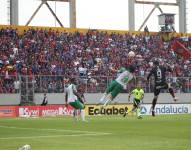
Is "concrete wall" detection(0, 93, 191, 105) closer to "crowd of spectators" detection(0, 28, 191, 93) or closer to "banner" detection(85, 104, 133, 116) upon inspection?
"crowd of spectators" detection(0, 28, 191, 93)

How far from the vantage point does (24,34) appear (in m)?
49.1

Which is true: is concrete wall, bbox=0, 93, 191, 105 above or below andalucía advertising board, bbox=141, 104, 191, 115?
above

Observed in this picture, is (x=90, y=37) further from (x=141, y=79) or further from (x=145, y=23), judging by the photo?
(x=145, y=23)

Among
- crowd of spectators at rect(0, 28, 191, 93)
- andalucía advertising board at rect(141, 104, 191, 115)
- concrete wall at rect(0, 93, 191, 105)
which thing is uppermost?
crowd of spectators at rect(0, 28, 191, 93)

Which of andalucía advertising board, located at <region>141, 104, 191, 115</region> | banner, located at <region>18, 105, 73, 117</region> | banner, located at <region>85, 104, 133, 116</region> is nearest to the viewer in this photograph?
banner, located at <region>18, 105, 73, 117</region>

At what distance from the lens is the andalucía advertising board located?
46966 millimetres

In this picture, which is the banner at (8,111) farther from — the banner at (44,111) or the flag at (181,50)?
the flag at (181,50)

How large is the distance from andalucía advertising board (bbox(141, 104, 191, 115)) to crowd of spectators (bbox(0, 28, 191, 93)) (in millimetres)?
1741

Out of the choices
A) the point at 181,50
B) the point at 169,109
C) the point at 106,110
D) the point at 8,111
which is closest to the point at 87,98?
the point at 106,110

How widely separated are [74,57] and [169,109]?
9.41m

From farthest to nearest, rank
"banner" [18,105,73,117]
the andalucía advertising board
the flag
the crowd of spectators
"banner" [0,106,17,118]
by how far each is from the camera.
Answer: the andalucía advertising board → the flag → the crowd of spectators → "banner" [18,105,73,117] → "banner" [0,106,17,118]

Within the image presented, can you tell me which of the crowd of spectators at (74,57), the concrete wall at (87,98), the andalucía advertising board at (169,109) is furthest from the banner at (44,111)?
the andalucía advertising board at (169,109)

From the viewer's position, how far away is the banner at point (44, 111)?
4194 centimetres

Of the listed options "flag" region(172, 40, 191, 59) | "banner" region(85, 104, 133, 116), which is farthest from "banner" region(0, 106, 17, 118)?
"flag" region(172, 40, 191, 59)
